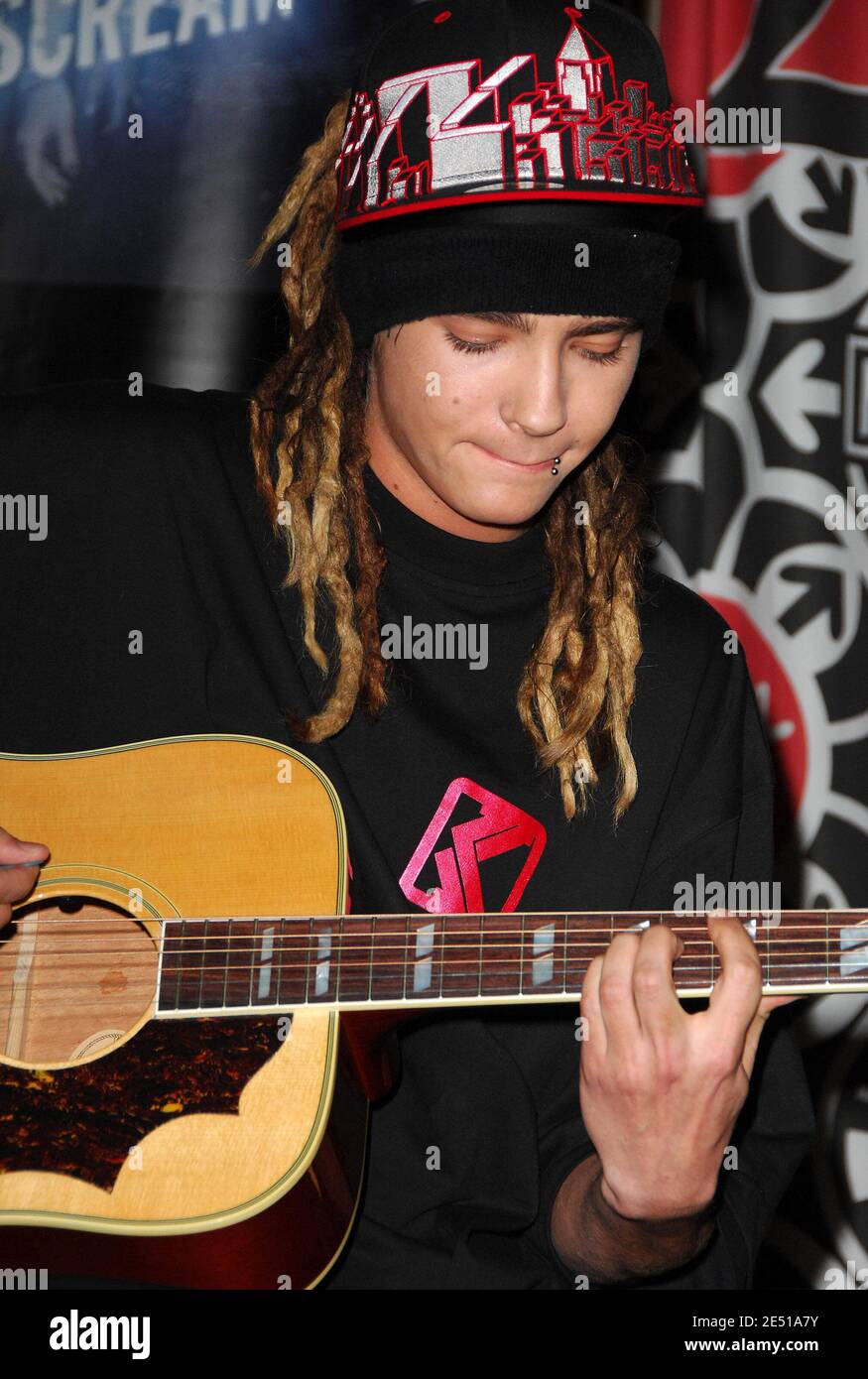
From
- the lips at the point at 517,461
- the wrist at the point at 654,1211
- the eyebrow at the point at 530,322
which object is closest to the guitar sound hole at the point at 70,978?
the wrist at the point at 654,1211

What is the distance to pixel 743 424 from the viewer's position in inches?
96.7

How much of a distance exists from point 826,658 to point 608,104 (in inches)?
57.3

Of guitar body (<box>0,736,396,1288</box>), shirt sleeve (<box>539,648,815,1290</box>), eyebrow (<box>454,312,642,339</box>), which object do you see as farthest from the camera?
shirt sleeve (<box>539,648,815,1290</box>)

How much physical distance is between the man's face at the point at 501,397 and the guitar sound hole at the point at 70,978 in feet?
1.95

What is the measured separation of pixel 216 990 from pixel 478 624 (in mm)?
532

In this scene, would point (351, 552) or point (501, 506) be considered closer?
point (501, 506)

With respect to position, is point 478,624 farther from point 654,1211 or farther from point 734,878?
point 654,1211

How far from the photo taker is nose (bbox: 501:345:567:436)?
1217mm

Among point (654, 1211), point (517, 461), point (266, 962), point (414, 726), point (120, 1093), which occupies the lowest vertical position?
point (654, 1211)

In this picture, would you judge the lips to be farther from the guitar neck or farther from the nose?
the guitar neck

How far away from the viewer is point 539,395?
1216 mm

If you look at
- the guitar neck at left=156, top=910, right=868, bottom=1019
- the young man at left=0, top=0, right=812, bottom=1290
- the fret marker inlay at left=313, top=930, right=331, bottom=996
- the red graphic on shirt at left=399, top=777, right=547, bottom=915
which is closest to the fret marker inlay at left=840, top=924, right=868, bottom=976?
the guitar neck at left=156, top=910, right=868, bottom=1019

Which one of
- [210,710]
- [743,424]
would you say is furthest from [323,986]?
[743,424]

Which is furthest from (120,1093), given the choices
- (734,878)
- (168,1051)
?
(734,878)
